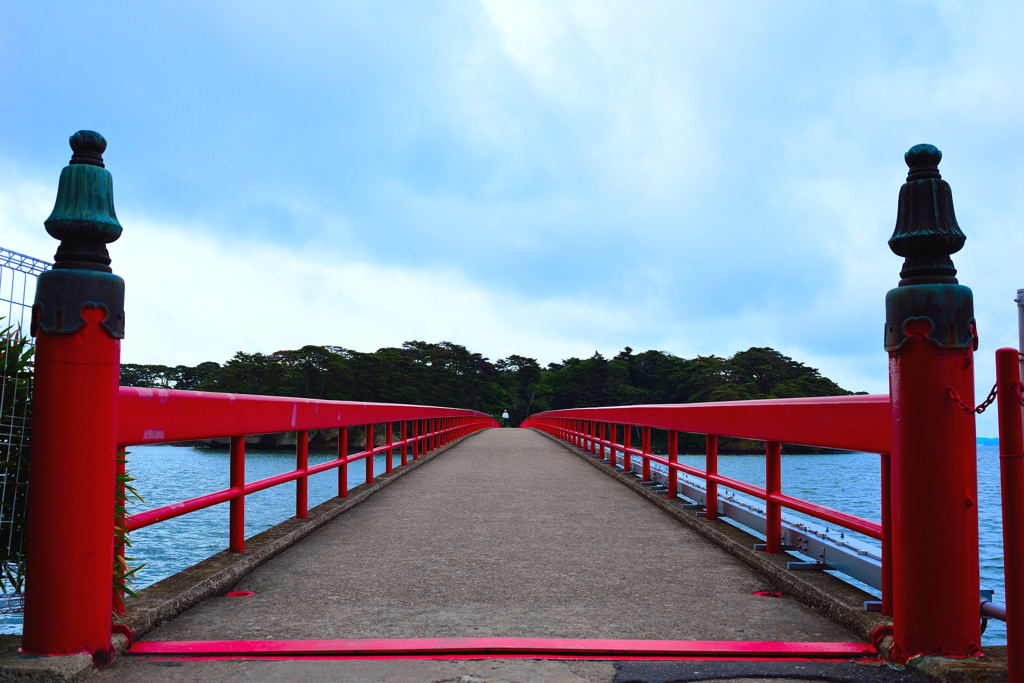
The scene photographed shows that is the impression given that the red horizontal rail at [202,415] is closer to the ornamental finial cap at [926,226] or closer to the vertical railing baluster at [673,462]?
the ornamental finial cap at [926,226]

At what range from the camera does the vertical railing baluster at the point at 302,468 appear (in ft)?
17.7

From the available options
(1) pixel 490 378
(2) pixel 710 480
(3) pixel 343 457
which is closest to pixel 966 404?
(2) pixel 710 480

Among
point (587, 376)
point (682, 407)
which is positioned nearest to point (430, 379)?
point (587, 376)

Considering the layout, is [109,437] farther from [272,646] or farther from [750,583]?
[750,583]

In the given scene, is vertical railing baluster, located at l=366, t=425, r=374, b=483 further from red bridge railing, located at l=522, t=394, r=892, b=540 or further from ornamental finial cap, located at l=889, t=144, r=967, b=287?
ornamental finial cap, located at l=889, t=144, r=967, b=287

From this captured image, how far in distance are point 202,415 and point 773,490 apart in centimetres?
321

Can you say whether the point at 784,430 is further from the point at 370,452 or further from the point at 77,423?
the point at 370,452

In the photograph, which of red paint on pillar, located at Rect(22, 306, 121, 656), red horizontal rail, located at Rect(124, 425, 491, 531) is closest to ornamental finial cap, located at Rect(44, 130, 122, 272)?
red paint on pillar, located at Rect(22, 306, 121, 656)

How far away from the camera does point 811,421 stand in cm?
370

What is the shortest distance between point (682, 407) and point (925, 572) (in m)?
3.90

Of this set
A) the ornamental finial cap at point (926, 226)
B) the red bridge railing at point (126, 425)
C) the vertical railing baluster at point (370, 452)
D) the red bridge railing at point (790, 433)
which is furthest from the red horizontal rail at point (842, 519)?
the vertical railing baluster at point (370, 452)

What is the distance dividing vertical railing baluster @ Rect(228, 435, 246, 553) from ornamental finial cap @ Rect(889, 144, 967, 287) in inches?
136

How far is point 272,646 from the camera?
3004mm

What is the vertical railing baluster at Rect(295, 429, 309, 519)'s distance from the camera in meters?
5.40
